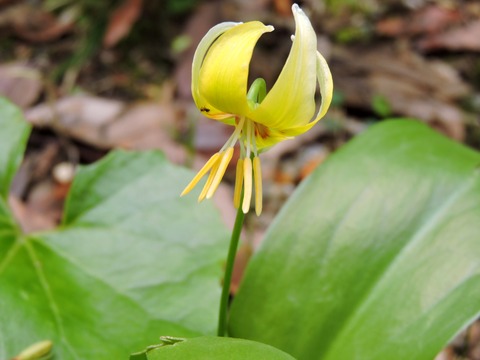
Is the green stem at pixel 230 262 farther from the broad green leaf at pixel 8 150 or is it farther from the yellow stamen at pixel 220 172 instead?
the broad green leaf at pixel 8 150

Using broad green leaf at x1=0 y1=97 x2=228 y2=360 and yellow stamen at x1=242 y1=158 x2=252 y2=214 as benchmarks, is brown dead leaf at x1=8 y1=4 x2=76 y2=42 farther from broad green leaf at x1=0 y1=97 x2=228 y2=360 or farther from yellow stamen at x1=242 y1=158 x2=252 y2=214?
yellow stamen at x1=242 y1=158 x2=252 y2=214

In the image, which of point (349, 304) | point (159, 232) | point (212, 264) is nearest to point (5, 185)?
point (159, 232)

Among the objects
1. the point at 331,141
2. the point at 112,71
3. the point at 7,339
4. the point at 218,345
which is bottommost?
the point at 331,141

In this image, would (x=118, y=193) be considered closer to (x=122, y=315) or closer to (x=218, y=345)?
(x=122, y=315)

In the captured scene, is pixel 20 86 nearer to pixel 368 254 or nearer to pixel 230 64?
pixel 368 254

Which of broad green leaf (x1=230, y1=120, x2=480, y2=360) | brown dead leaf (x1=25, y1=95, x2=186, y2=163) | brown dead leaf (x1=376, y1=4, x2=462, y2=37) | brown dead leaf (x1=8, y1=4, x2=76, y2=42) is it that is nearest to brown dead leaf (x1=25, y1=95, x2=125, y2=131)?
brown dead leaf (x1=25, y1=95, x2=186, y2=163)
